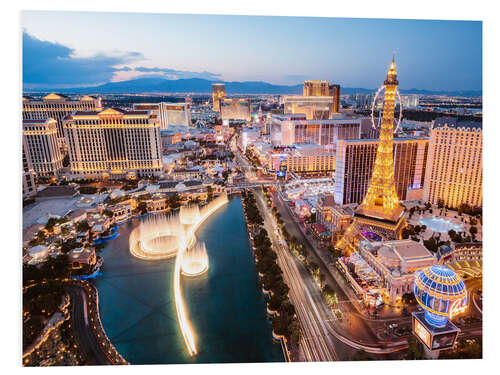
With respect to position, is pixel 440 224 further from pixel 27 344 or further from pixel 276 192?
pixel 27 344

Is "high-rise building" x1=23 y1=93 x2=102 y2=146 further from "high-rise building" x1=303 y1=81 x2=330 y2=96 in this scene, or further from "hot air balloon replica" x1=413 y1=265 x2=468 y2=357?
"high-rise building" x1=303 y1=81 x2=330 y2=96

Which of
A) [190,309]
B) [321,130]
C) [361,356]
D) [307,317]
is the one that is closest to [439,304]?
[361,356]

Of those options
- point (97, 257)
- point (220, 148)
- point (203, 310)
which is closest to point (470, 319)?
point (203, 310)

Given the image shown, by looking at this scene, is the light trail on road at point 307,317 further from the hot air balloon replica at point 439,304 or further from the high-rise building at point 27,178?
the high-rise building at point 27,178

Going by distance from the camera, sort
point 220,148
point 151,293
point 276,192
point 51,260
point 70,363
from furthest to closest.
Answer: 1. point 220,148
2. point 276,192
3. point 51,260
4. point 151,293
5. point 70,363

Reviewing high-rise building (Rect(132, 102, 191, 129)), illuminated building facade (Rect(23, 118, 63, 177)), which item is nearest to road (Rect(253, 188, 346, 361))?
illuminated building facade (Rect(23, 118, 63, 177))

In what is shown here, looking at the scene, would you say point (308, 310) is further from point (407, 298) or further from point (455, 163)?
point (455, 163)

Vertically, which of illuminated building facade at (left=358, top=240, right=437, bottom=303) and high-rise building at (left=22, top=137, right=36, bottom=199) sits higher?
high-rise building at (left=22, top=137, right=36, bottom=199)
